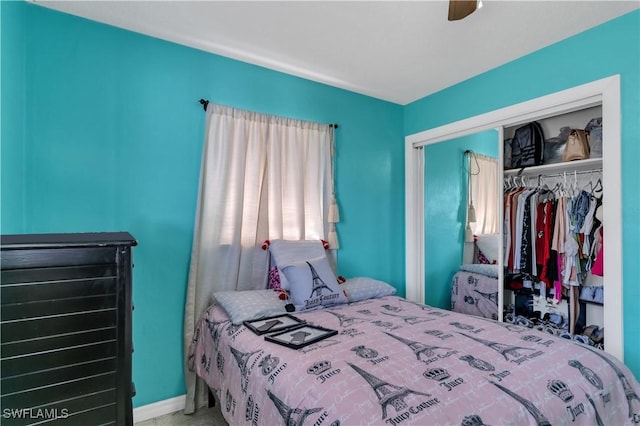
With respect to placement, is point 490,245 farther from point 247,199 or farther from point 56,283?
point 56,283

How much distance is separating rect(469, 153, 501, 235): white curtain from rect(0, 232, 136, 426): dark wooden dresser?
260 cm

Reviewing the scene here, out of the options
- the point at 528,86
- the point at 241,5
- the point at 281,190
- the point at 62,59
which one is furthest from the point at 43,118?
the point at 528,86

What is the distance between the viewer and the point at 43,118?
1868 mm

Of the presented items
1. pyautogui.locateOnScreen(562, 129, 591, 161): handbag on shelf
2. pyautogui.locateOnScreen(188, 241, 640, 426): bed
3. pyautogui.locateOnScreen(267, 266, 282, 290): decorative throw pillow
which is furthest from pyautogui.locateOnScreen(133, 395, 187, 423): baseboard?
pyautogui.locateOnScreen(562, 129, 591, 161): handbag on shelf

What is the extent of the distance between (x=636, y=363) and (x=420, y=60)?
238 centimetres

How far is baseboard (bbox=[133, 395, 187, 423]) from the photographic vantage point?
82.5 inches

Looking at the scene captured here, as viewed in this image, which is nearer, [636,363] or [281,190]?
[636,363]

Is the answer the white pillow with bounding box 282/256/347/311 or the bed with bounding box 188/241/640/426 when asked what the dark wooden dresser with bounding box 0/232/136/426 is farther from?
the white pillow with bounding box 282/256/347/311

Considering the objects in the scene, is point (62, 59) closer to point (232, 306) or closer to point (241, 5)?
Answer: point (241, 5)

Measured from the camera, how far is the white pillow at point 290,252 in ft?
7.70

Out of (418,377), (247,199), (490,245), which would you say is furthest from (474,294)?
(247,199)

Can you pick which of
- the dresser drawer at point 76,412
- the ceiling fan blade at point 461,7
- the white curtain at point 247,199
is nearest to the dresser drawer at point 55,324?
the dresser drawer at point 76,412

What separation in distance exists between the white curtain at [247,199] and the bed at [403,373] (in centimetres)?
24

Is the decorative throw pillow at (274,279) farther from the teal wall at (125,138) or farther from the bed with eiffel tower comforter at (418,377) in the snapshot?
the teal wall at (125,138)
